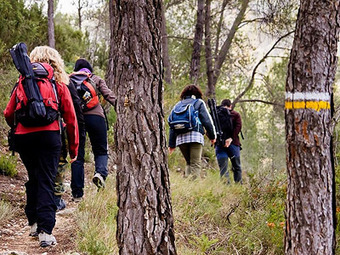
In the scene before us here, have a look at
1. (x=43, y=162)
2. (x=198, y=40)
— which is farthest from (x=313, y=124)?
(x=198, y=40)

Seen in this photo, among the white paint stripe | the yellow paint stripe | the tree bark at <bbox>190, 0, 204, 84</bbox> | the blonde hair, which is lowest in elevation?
the yellow paint stripe

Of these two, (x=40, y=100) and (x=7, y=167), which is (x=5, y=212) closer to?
(x=40, y=100)

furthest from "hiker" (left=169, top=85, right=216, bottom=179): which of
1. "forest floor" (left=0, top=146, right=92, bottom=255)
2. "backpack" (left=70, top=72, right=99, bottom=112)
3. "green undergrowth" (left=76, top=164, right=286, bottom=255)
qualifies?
"forest floor" (left=0, top=146, right=92, bottom=255)

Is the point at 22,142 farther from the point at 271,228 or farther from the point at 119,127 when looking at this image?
the point at 271,228

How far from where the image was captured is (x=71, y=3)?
64.2 ft

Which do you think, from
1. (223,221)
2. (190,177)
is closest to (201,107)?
(190,177)

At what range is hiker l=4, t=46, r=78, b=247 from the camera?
3.86 meters

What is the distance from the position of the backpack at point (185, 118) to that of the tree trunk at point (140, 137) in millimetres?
3323

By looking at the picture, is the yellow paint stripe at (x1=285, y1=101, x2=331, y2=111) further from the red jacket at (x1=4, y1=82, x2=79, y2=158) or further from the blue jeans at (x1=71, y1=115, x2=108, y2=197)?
the blue jeans at (x1=71, y1=115, x2=108, y2=197)

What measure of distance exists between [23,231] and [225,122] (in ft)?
14.3

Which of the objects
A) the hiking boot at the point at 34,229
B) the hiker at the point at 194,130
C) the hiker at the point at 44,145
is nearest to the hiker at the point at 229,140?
the hiker at the point at 194,130

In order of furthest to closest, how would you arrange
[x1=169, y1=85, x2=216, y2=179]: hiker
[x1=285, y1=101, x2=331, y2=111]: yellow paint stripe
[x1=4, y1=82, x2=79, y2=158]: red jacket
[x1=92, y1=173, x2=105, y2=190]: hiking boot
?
[x1=169, y1=85, x2=216, y2=179]: hiker, [x1=92, y1=173, x2=105, y2=190]: hiking boot, [x1=4, y1=82, x2=79, y2=158]: red jacket, [x1=285, y1=101, x2=331, y2=111]: yellow paint stripe

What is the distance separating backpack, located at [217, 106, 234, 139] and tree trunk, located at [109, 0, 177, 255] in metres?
4.59

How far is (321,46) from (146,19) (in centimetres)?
130
